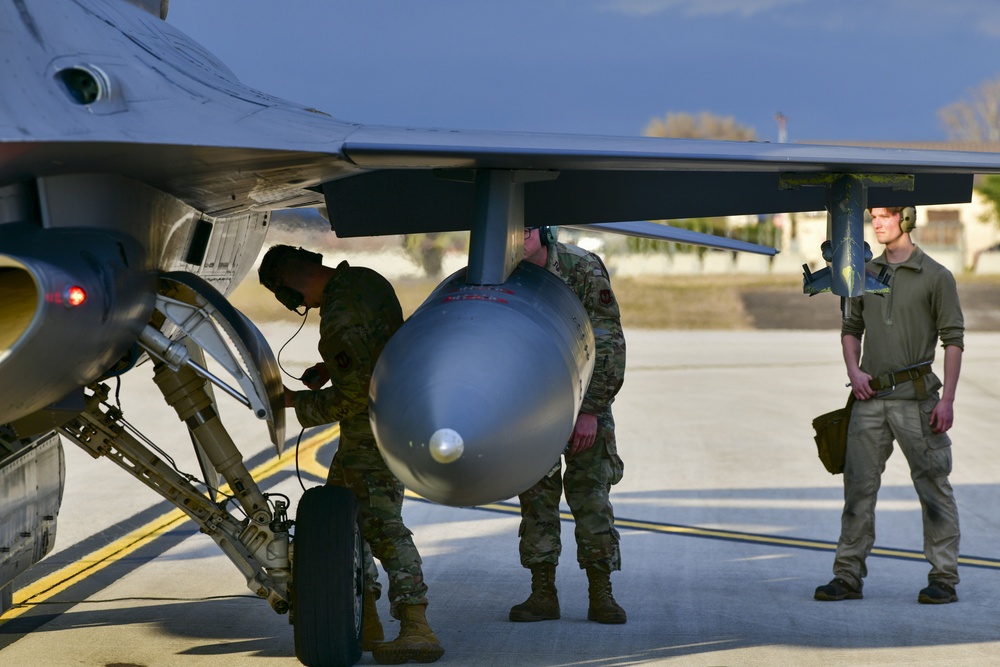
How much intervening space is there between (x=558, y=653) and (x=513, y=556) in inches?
92.7

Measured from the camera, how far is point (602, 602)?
21.7 ft

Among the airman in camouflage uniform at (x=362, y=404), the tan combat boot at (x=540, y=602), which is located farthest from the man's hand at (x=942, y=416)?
the airman in camouflage uniform at (x=362, y=404)

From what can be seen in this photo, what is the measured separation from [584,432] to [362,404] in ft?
4.31

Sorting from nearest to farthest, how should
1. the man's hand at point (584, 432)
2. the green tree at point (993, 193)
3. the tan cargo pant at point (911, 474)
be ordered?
the man's hand at point (584, 432)
the tan cargo pant at point (911, 474)
the green tree at point (993, 193)

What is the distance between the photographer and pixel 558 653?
5.96 meters

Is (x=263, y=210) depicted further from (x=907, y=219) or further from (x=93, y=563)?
(x=907, y=219)

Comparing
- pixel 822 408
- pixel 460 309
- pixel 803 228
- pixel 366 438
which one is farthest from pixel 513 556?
pixel 803 228

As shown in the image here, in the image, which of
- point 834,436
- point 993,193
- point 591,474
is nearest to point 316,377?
point 591,474

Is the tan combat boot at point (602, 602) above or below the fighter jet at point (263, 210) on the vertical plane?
below

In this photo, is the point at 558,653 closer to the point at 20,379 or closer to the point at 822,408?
the point at 20,379

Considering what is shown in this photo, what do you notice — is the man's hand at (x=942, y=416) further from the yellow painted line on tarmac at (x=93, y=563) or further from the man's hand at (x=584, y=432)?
the yellow painted line on tarmac at (x=93, y=563)

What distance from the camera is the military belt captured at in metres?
7.03

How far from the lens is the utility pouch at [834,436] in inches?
286

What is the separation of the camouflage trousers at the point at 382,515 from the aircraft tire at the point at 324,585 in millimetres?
418
